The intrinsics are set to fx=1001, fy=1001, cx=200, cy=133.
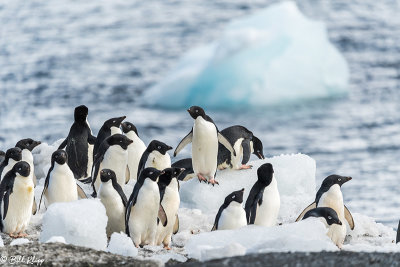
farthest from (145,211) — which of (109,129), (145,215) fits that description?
(109,129)

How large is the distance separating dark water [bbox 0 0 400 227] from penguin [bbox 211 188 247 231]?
30.2ft

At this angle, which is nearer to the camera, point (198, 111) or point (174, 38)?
point (198, 111)

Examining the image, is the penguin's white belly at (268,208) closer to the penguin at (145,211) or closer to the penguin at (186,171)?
the penguin at (145,211)

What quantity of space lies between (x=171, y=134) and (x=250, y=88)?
4.29 m

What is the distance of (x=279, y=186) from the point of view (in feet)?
32.4

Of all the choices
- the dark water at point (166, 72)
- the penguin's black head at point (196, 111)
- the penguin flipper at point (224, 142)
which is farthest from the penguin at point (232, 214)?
the dark water at point (166, 72)

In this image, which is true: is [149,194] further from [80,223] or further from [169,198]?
[80,223]

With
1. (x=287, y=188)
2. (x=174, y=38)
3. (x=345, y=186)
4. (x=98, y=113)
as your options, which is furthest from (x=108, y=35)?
(x=287, y=188)

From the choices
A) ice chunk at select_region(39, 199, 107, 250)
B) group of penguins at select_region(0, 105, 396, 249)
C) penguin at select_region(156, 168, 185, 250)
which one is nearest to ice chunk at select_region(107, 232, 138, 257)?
ice chunk at select_region(39, 199, 107, 250)

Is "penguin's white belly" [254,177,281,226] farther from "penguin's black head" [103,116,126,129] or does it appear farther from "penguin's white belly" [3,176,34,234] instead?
"penguin's black head" [103,116,126,129]

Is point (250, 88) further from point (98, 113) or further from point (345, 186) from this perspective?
point (98, 113)

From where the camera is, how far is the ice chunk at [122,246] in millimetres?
6902

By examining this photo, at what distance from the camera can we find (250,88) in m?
24.7

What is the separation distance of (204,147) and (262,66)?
14.4m
